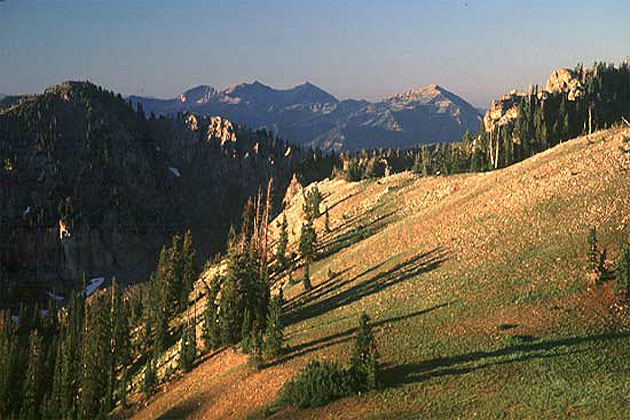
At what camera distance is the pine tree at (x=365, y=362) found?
1304 inches

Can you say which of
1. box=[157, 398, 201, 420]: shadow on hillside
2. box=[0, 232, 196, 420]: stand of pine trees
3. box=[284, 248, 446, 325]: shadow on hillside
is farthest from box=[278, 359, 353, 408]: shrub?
box=[0, 232, 196, 420]: stand of pine trees

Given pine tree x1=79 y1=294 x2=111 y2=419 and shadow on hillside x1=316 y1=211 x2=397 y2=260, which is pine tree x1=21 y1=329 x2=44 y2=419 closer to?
pine tree x1=79 y1=294 x2=111 y2=419

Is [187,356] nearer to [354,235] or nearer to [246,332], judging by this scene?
[246,332]

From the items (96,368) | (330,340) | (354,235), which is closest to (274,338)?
(330,340)

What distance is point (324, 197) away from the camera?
12725 cm

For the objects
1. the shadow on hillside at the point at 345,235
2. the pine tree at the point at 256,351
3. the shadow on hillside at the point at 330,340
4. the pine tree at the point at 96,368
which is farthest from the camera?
the shadow on hillside at the point at 345,235

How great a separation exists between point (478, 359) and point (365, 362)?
24.0ft

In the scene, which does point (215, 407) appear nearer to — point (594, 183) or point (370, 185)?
point (594, 183)

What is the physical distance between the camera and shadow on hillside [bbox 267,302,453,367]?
43341mm

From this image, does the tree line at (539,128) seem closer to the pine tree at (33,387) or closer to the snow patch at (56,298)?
the pine tree at (33,387)

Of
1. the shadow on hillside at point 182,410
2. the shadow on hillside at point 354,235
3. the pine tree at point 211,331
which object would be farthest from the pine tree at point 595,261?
the pine tree at point 211,331

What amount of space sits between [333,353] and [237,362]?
1321 cm

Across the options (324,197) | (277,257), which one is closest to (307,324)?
(277,257)

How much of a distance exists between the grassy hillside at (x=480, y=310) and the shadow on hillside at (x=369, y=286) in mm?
207
